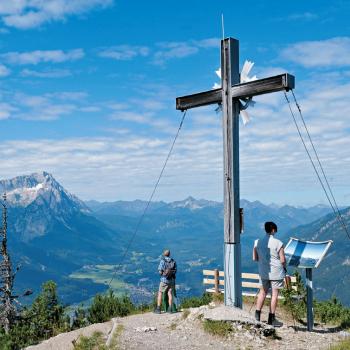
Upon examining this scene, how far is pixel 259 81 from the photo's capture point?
35.8 ft

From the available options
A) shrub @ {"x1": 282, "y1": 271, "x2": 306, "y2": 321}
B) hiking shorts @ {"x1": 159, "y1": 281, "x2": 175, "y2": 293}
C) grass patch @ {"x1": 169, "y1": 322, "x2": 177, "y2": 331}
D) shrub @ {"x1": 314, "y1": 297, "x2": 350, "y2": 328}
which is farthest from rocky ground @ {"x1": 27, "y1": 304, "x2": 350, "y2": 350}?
shrub @ {"x1": 314, "y1": 297, "x2": 350, "y2": 328}

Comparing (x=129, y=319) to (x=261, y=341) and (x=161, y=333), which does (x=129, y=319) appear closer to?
(x=161, y=333)

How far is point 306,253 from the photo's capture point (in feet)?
37.9

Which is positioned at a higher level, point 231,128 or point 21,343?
point 231,128

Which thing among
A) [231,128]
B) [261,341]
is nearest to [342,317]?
[261,341]

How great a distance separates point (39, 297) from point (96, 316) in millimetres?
5977

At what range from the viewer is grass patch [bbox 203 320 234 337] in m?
9.73

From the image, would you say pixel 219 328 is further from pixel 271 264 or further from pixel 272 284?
pixel 271 264

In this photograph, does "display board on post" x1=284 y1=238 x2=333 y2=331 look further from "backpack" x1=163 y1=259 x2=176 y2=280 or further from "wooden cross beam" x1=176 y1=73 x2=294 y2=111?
"wooden cross beam" x1=176 y1=73 x2=294 y2=111

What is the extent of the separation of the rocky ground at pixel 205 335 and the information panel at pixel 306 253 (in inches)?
58.0

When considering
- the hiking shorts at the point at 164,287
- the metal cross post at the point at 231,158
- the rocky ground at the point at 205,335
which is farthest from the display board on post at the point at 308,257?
the hiking shorts at the point at 164,287

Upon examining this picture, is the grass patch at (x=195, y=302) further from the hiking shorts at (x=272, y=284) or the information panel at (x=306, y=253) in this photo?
the hiking shorts at (x=272, y=284)

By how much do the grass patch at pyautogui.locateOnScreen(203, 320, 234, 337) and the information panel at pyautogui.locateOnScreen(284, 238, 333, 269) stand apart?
2453 millimetres

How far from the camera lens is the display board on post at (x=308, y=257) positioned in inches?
440
